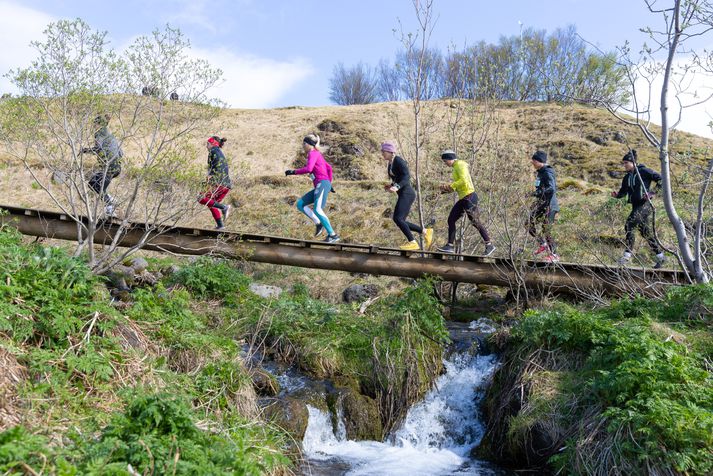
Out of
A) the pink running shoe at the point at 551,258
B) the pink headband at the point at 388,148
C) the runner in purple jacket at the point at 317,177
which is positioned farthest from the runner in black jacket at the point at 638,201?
the runner in purple jacket at the point at 317,177

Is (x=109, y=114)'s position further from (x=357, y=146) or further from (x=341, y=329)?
(x=357, y=146)

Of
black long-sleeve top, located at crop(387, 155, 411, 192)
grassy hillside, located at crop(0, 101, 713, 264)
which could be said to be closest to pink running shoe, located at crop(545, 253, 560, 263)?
grassy hillside, located at crop(0, 101, 713, 264)

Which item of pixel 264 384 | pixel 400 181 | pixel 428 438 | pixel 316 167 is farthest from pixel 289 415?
pixel 316 167

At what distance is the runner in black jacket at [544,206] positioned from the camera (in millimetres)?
10977

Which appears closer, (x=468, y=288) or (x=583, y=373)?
(x=583, y=373)

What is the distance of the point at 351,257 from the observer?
1147cm

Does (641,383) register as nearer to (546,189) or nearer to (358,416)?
(358,416)

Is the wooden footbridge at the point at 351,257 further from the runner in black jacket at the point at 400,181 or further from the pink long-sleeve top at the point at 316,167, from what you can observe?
the pink long-sleeve top at the point at 316,167

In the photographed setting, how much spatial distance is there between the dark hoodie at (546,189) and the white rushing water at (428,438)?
3.37 metres

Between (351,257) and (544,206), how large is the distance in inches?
141

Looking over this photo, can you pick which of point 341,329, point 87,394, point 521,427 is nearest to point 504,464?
point 521,427

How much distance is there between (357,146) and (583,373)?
23.1 m

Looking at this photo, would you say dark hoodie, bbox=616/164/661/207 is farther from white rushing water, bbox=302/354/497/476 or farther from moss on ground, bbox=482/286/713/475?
white rushing water, bbox=302/354/497/476

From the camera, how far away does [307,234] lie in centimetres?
1923
